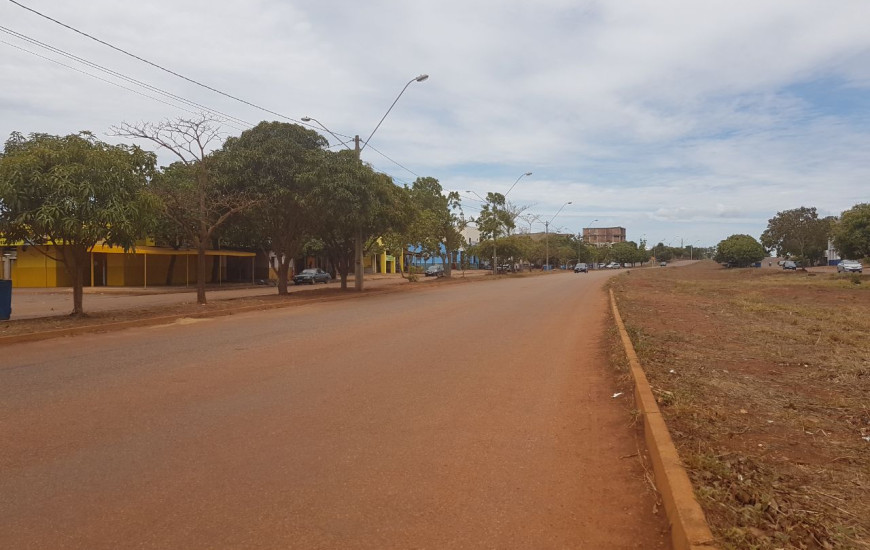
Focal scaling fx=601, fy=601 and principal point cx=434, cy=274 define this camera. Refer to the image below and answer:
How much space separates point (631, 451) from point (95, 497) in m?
3.97

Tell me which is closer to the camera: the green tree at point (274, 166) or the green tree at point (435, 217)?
the green tree at point (274, 166)

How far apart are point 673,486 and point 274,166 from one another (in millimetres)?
20312

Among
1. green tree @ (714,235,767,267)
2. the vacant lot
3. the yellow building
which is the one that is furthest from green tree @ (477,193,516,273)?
green tree @ (714,235,767,267)

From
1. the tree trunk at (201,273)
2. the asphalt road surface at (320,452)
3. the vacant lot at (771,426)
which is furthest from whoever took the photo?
the tree trunk at (201,273)

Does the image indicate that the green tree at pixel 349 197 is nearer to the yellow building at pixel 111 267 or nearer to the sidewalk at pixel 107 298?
the sidewalk at pixel 107 298

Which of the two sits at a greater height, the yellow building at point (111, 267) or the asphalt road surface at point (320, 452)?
the yellow building at point (111, 267)

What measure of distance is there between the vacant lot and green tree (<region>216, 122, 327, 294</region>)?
14.2 meters

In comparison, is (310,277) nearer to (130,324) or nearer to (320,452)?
(130,324)

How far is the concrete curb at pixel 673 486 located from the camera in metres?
3.07

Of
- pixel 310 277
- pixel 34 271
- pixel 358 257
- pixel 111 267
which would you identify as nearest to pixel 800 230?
pixel 310 277

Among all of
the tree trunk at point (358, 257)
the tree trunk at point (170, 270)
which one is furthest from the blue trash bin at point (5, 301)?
the tree trunk at point (170, 270)

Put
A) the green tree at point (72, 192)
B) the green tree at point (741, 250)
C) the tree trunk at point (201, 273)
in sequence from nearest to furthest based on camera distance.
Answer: the green tree at point (72, 192), the tree trunk at point (201, 273), the green tree at point (741, 250)

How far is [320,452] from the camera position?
4.80 m

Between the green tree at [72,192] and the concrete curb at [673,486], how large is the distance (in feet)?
41.3
